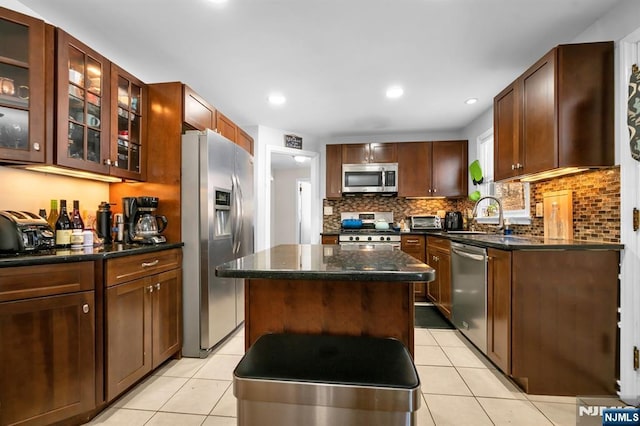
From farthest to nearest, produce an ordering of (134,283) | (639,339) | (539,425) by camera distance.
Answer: (134,283)
(639,339)
(539,425)

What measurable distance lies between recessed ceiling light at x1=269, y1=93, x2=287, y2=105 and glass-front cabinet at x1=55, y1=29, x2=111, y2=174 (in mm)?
1486

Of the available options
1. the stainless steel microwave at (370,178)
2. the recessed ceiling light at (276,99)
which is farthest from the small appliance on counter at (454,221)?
the recessed ceiling light at (276,99)

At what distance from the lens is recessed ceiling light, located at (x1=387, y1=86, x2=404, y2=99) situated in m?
2.98

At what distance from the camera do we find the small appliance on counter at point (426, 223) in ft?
14.2

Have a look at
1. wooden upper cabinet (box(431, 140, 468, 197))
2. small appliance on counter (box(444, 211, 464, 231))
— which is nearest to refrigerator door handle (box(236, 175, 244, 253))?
wooden upper cabinet (box(431, 140, 468, 197))

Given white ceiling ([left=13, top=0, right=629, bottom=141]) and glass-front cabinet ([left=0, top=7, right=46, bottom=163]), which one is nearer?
glass-front cabinet ([left=0, top=7, right=46, bottom=163])

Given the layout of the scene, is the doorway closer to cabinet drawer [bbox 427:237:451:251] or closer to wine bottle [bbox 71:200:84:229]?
cabinet drawer [bbox 427:237:451:251]

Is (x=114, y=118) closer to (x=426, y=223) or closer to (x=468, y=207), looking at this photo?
(x=426, y=223)

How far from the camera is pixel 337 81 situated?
2.82 meters

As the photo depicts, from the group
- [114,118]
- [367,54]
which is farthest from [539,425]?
[114,118]

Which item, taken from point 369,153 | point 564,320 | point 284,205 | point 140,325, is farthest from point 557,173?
point 284,205

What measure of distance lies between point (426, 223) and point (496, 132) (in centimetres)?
182

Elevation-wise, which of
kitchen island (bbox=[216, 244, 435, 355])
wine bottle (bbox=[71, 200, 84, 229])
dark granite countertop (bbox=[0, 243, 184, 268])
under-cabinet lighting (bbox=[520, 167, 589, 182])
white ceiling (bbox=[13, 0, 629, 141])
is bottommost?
kitchen island (bbox=[216, 244, 435, 355])

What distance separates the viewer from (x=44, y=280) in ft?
4.85
